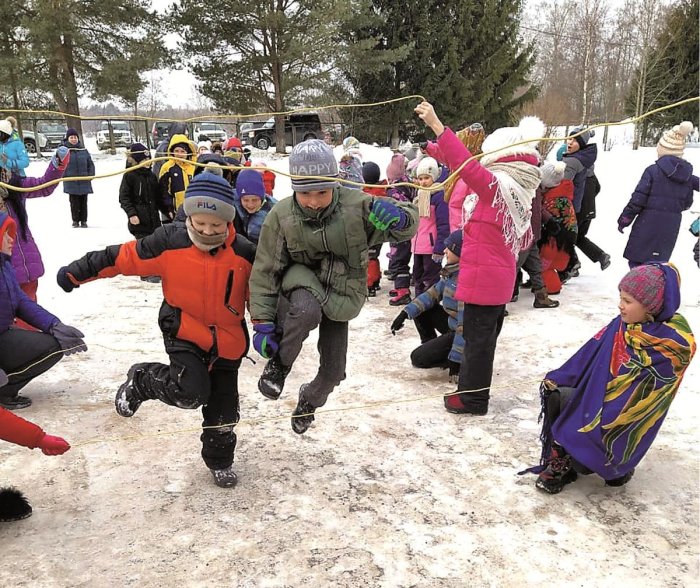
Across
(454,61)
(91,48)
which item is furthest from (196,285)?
(454,61)

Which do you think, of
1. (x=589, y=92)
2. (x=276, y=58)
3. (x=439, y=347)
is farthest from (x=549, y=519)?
(x=589, y=92)

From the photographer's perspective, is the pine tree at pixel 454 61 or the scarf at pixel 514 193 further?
the pine tree at pixel 454 61

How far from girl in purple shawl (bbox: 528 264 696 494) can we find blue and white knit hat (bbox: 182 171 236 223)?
199cm

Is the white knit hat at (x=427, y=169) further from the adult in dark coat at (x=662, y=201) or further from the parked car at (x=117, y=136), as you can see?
the parked car at (x=117, y=136)

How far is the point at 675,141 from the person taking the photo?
19.7 feet

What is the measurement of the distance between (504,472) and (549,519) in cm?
47

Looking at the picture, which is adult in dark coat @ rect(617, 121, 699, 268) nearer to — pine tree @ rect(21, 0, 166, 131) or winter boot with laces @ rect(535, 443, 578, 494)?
winter boot with laces @ rect(535, 443, 578, 494)

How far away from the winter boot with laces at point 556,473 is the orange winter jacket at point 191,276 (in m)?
1.78

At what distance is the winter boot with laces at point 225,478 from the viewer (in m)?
3.22

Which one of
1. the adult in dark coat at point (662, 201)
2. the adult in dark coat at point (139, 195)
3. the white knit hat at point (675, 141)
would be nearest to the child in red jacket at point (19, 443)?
the adult in dark coat at point (139, 195)

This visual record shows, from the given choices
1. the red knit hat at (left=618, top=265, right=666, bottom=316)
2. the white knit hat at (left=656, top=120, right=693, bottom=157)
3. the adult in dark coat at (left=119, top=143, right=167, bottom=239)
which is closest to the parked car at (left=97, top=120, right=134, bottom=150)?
the adult in dark coat at (left=119, top=143, right=167, bottom=239)

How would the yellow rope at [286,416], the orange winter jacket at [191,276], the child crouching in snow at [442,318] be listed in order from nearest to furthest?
the orange winter jacket at [191,276], the yellow rope at [286,416], the child crouching in snow at [442,318]

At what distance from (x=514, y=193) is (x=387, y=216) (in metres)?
1.36

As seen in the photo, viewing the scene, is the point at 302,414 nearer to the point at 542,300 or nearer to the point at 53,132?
the point at 542,300
